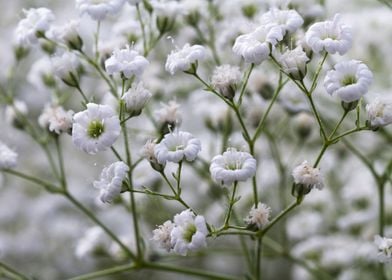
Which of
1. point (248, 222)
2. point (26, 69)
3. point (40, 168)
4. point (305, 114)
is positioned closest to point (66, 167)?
point (40, 168)

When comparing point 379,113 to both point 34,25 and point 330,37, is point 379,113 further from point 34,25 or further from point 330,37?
point 34,25

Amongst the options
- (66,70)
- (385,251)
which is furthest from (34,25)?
(385,251)

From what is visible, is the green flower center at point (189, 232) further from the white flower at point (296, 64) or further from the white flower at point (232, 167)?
the white flower at point (296, 64)

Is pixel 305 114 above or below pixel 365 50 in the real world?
below

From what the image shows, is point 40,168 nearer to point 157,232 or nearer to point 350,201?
point 350,201

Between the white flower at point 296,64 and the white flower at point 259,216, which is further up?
the white flower at point 296,64

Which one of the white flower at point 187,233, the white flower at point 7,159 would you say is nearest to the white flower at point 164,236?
the white flower at point 187,233

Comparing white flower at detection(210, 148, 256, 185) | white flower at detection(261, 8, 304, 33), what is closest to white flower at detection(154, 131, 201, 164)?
white flower at detection(210, 148, 256, 185)
